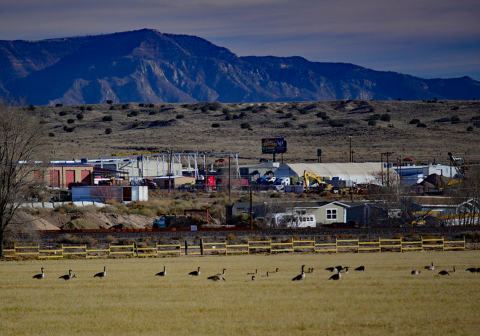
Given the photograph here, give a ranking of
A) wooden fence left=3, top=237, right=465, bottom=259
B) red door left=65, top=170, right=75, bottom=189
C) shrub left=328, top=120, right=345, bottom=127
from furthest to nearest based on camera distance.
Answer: shrub left=328, top=120, right=345, bottom=127
red door left=65, top=170, right=75, bottom=189
wooden fence left=3, top=237, right=465, bottom=259

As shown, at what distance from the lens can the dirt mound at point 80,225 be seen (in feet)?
163

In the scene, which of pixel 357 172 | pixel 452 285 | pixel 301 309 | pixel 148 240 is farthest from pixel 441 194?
A: pixel 301 309

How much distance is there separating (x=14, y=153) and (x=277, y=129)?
116m

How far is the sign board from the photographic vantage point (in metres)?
107

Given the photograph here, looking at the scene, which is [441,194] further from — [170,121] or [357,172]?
Answer: [170,121]

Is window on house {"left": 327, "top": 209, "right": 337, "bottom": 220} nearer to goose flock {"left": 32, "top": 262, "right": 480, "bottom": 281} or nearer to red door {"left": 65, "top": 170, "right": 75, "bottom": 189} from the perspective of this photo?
goose flock {"left": 32, "top": 262, "right": 480, "bottom": 281}

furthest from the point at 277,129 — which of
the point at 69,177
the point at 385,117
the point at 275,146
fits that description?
the point at 69,177

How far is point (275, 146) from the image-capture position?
355ft

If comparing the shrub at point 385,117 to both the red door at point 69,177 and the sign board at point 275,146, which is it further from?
the red door at point 69,177

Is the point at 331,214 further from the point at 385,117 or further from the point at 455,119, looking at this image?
the point at 385,117

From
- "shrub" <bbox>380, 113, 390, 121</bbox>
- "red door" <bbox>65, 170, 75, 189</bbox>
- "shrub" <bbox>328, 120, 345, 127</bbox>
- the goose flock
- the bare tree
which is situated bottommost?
the goose flock

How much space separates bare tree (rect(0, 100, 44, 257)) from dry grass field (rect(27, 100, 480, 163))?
235 feet

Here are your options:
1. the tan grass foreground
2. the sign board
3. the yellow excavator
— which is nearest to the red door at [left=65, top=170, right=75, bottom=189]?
the yellow excavator

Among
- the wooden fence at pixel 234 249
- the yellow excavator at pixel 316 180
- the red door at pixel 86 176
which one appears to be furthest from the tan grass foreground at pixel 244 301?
the red door at pixel 86 176
